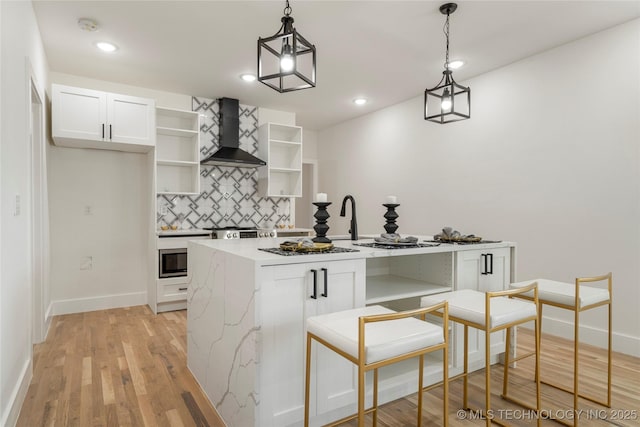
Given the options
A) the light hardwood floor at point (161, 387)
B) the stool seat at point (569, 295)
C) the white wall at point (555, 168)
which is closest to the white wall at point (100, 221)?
the light hardwood floor at point (161, 387)

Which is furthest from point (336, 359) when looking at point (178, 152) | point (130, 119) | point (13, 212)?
point (178, 152)

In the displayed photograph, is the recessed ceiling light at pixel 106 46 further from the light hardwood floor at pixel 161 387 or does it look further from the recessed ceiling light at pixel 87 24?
the light hardwood floor at pixel 161 387

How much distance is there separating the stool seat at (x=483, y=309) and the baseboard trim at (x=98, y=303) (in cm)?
381

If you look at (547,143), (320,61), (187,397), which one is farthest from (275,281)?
(547,143)

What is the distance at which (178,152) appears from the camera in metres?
4.66

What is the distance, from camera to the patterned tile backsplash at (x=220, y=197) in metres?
4.67

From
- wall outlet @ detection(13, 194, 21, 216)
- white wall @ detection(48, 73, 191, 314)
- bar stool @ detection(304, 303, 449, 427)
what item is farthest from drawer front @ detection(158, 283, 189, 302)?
bar stool @ detection(304, 303, 449, 427)

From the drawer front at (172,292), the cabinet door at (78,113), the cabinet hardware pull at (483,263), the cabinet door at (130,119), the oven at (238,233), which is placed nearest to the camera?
the cabinet hardware pull at (483,263)

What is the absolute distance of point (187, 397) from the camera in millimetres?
2162

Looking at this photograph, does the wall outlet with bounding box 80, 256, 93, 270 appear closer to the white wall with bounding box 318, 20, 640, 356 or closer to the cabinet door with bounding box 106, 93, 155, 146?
the cabinet door with bounding box 106, 93, 155, 146

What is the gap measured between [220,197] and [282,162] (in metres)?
1.09

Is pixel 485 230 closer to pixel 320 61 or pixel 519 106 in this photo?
pixel 519 106

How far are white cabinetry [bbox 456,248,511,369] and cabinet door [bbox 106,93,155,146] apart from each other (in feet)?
11.5

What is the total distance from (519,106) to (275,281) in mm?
3242
